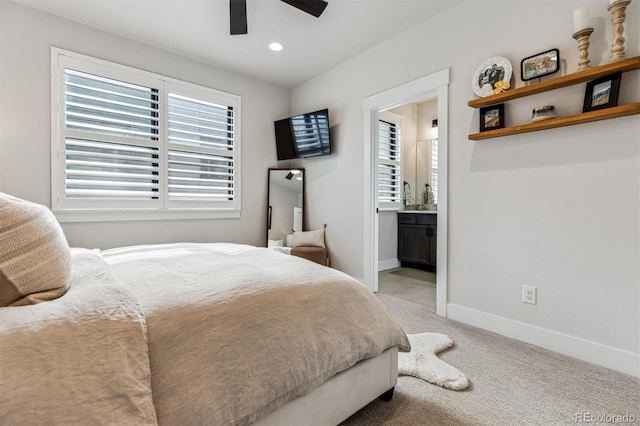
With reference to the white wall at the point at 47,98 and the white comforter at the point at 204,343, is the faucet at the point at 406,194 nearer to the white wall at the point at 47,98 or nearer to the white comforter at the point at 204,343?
the white wall at the point at 47,98

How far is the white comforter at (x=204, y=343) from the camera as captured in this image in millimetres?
699

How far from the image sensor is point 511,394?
1.56 metres

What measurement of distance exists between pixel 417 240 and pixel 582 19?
10.6ft

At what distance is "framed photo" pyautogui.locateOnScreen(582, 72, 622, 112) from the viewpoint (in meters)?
1.74

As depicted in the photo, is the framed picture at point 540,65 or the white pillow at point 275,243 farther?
the white pillow at point 275,243

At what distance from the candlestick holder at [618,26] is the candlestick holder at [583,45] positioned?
11cm

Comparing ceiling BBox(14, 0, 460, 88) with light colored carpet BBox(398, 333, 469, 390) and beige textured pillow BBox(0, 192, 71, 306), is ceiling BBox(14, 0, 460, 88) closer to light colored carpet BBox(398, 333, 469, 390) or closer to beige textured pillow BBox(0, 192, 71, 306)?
beige textured pillow BBox(0, 192, 71, 306)

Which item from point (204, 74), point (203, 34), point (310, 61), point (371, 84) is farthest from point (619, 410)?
point (204, 74)

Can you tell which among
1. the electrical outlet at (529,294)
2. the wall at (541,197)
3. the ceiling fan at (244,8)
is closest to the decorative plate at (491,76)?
the wall at (541,197)

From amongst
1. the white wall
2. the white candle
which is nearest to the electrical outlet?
the white candle

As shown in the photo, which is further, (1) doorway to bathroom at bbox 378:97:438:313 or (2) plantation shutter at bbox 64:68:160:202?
(1) doorway to bathroom at bbox 378:97:438:313

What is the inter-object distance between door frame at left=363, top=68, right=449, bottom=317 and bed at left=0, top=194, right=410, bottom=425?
1.38 m

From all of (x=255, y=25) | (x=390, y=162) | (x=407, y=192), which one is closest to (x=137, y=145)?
(x=255, y=25)

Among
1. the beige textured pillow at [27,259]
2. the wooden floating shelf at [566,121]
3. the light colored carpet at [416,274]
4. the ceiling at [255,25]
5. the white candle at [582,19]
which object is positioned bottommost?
the light colored carpet at [416,274]
